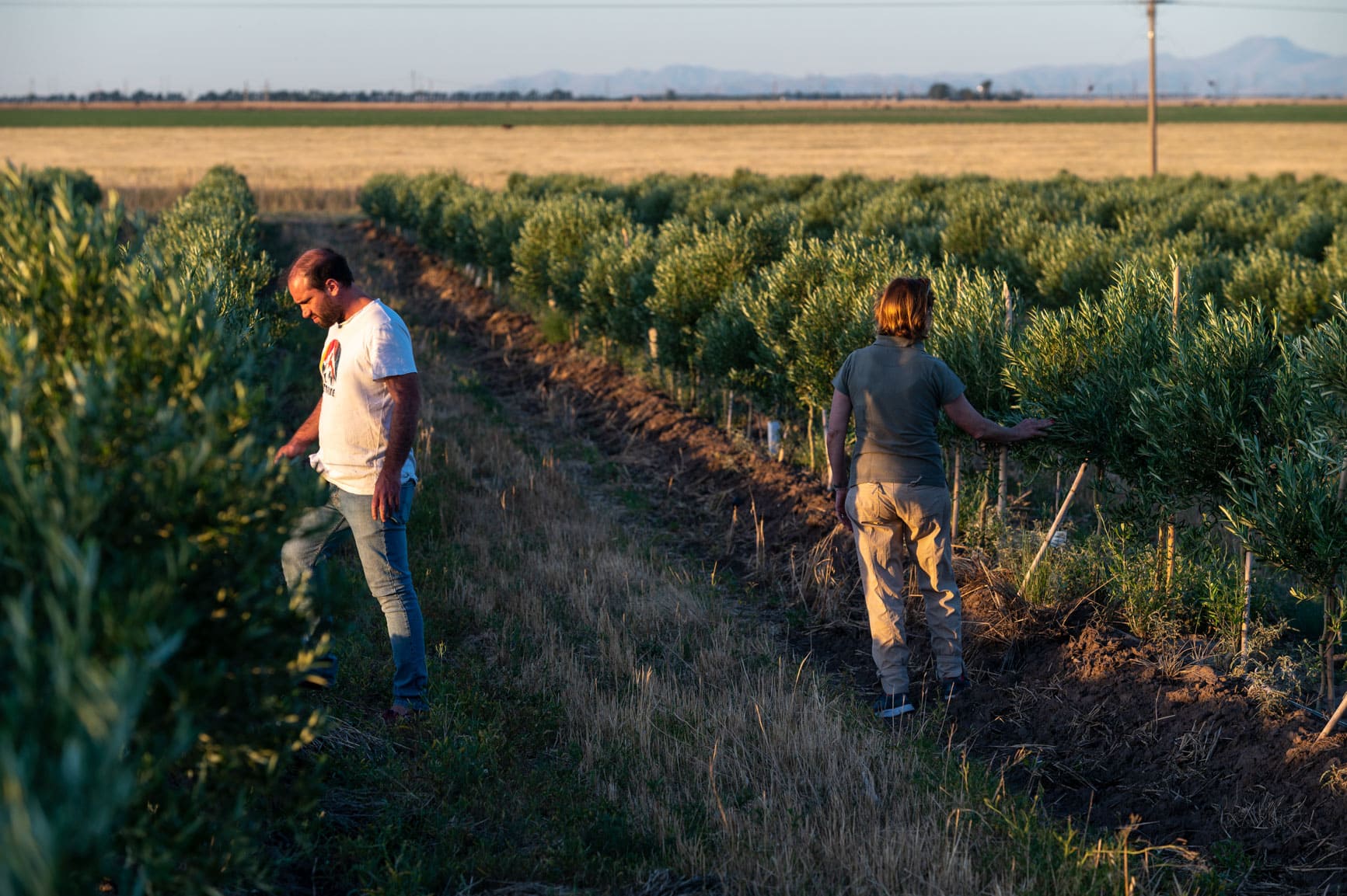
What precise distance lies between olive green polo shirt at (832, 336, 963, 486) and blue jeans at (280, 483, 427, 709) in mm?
2643

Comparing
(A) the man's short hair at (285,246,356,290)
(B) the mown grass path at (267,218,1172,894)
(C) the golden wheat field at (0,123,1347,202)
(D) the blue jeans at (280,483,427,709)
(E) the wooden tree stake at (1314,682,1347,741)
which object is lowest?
(B) the mown grass path at (267,218,1172,894)

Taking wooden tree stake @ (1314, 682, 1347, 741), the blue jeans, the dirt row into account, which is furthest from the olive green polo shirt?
the blue jeans

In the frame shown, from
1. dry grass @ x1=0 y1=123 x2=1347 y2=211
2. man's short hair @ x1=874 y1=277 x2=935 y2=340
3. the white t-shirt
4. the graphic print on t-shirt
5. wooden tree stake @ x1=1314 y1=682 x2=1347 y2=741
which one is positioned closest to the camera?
wooden tree stake @ x1=1314 y1=682 x2=1347 y2=741

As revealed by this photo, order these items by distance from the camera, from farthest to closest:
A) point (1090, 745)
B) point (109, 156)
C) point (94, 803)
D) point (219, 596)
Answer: point (109, 156), point (1090, 745), point (219, 596), point (94, 803)

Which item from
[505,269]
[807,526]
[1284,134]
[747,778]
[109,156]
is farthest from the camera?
[1284,134]

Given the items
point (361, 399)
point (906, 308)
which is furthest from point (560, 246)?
point (361, 399)

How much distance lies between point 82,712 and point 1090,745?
5659 millimetres

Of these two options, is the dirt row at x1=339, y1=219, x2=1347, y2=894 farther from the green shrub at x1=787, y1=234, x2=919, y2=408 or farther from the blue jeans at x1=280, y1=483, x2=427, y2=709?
→ the blue jeans at x1=280, y1=483, x2=427, y2=709

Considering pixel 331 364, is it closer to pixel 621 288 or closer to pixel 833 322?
pixel 833 322

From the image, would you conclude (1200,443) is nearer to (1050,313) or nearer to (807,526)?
(1050,313)

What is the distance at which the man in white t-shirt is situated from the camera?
18.5ft

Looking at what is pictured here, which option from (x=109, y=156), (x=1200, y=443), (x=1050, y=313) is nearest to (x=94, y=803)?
(x=1200, y=443)

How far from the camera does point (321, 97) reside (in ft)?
573

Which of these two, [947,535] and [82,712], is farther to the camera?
[947,535]
